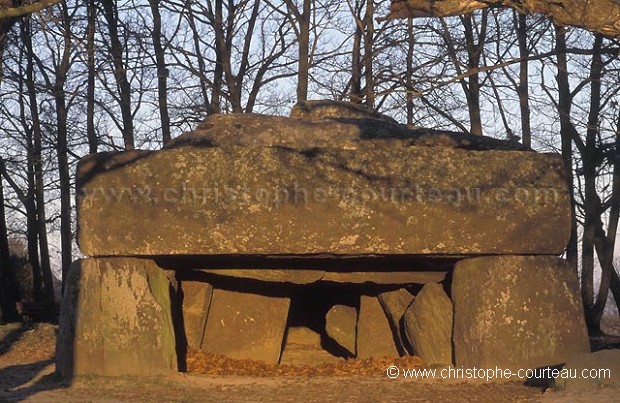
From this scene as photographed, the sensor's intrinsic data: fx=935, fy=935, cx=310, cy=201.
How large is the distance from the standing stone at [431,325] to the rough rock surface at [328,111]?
2110 millimetres

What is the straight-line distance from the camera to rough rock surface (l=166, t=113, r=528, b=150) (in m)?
8.98

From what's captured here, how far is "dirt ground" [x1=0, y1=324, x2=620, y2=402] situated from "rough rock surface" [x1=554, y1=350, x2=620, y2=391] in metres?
0.10

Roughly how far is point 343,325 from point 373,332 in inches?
21.5

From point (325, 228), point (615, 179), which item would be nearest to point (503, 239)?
point (325, 228)

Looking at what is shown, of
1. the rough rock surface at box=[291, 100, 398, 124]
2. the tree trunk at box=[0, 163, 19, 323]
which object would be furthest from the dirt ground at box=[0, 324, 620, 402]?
the tree trunk at box=[0, 163, 19, 323]

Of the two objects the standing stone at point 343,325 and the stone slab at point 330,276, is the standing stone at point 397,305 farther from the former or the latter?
the standing stone at point 343,325

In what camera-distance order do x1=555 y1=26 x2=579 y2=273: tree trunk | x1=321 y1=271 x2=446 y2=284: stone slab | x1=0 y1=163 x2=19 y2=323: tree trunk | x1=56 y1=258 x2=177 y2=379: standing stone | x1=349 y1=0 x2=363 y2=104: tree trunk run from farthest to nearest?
x1=349 y1=0 x2=363 y2=104: tree trunk → x1=555 y1=26 x2=579 y2=273: tree trunk → x1=0 y1=163 x2=19 y2=323: tree trunk → x1=321 y1=271 x2=446 y2=284: stone slab → x1=56 y1=258 x2=177 y2=379: standing stone

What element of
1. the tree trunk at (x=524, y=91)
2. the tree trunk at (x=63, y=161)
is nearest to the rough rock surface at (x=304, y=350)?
the tree trunk at (x=524, y=91)

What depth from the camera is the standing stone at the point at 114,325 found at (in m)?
8.12

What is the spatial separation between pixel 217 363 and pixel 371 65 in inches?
316

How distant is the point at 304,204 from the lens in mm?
7992

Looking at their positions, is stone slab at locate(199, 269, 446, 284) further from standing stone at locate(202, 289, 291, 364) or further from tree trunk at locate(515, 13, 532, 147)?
tree trunk at locate(515, 13, 532, 147)

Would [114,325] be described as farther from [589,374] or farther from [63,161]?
[63,161]

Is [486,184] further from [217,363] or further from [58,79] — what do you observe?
[58,79]
